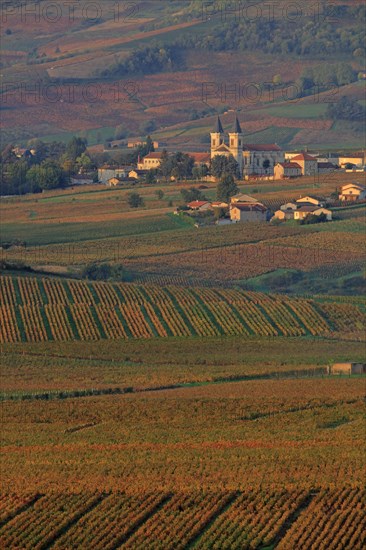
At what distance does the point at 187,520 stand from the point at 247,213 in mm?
73759

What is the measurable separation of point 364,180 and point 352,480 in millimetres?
88252

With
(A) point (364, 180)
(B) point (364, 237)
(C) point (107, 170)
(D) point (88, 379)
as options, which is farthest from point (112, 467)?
(C) point (107, 170)

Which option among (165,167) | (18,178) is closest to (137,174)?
(165,167)

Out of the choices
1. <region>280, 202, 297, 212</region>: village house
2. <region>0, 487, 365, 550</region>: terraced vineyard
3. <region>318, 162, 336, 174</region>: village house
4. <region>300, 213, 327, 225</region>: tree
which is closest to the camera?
<region>0, 487, 365, 550</region>: terraced vineyard

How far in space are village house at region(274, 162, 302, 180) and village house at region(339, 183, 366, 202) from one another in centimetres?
1794

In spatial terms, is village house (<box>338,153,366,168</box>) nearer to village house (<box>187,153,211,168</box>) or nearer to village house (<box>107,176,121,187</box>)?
village house (<box>187,153,211,168</box>)

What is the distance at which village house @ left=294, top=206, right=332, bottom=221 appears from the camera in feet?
320

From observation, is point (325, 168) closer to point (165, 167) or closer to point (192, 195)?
point (165, 167)

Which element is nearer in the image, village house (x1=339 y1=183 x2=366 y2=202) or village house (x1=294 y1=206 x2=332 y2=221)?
village house (x1=294 y1=206 x2=332 y2=221)

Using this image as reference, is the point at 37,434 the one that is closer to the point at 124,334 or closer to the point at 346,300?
the point at 124,334

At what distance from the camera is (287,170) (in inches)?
5054

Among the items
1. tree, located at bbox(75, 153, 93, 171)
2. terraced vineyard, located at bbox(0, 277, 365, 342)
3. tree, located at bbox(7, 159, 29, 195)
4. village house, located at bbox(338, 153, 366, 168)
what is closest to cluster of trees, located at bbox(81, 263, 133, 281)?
terraced vineyard, located at bbox(0, 277, 365, 342)

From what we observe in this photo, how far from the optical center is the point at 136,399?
4406 cm

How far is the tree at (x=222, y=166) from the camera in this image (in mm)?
124188
